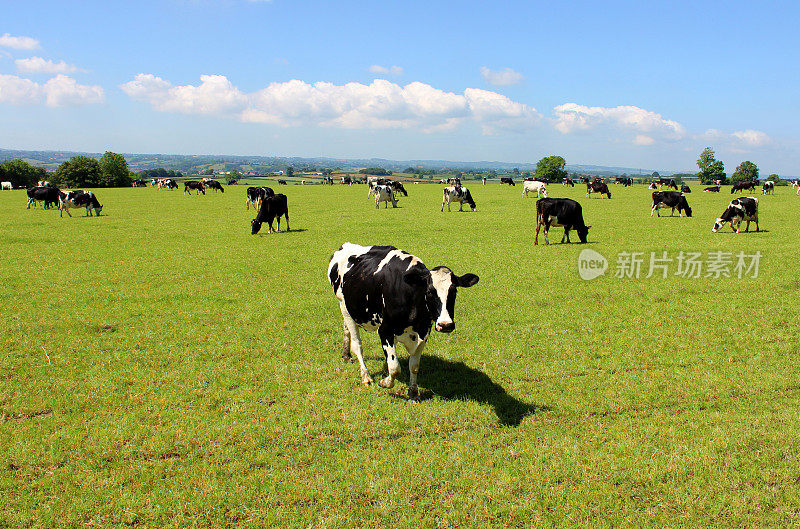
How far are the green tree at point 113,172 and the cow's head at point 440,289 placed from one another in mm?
99270

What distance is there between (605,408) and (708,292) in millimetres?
8421

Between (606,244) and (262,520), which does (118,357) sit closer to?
(262,520)

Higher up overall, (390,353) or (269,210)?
(269,210)

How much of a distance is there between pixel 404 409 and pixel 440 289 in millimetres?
1929

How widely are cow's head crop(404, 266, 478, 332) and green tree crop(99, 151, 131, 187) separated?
3908 inches

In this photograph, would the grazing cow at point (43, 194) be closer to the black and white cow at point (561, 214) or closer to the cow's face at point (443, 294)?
the black and white cow at point (561, 214)

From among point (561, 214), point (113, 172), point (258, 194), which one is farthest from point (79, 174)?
point (561, 214)

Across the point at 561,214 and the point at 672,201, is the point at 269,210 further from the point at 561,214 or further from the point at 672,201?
the point at 672,201

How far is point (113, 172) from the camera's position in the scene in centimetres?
9056

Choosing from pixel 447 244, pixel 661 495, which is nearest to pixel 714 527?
pixel 661 495

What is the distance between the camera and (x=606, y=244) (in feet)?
67.1

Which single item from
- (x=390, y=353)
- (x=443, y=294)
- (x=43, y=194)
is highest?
(x=43, y=194)

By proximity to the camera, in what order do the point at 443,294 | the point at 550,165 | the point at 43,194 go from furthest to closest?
the point at 550,165 → the point at 43,194 → the point at 443,294

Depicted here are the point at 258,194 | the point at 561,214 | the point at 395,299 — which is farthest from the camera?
the point at 258,194
